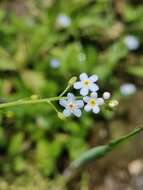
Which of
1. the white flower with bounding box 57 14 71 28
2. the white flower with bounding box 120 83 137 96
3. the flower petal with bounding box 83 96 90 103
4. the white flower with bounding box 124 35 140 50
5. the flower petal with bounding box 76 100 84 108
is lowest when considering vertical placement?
the flower petal with bounding box 76 100 84 108

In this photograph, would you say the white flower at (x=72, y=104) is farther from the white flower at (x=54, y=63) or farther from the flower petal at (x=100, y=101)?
the white flower at (x=54, y=63)

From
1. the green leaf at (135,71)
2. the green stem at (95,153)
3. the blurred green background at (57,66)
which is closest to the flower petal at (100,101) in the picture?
the green stem at (95,153)

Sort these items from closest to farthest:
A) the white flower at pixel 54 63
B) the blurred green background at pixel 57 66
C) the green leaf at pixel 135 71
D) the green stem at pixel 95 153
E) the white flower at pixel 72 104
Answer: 1. the white flower at pixel 72 104
2. the green stem at pixel 95 153
3. the blurred green background at pixel 57 66
4. the white flower at pixel 54 63
5. the green leaf at pixel 135 71

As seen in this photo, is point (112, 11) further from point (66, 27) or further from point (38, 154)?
point (38, 154)

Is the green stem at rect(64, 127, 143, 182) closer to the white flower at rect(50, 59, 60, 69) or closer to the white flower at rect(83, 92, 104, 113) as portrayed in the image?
the white flower at rect(83, 92, 104, 113)

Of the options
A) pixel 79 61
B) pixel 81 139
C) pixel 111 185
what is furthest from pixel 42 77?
pixel 111 185

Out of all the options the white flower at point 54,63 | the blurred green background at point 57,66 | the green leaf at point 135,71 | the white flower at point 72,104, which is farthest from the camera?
the green leaf at point 135,71

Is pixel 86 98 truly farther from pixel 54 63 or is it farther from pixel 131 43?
pixel 131 43

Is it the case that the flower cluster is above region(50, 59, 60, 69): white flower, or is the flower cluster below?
below

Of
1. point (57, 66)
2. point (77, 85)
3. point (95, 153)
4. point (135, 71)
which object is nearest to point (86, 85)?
point (77, 85)

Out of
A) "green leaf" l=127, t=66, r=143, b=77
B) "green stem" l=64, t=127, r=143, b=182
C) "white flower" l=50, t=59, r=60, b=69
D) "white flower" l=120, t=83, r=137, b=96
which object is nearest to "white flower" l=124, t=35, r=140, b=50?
"green leaf" l=127, t=66, r=143, b=77
